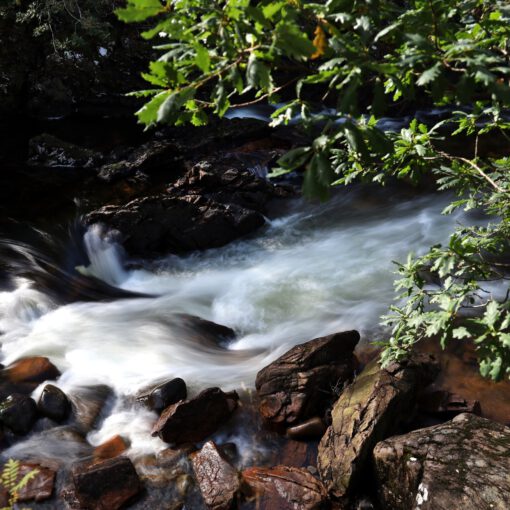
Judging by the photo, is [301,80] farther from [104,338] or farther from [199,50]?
[104,338]

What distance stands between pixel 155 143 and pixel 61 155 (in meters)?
2.85

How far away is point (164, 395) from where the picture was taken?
469cm

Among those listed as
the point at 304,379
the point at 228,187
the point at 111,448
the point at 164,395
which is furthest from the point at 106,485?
the point at 228,187

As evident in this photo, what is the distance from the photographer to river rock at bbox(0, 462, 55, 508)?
3.68m

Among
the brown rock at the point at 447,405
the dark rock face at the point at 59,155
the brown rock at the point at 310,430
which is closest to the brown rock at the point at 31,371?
the brown rock at the point at 310,430

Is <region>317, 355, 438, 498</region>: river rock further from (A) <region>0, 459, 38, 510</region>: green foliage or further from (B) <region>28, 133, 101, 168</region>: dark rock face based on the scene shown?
(B) <region>28, 133, 101, 168</region>: dark rock face

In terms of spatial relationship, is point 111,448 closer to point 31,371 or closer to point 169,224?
point 31,371

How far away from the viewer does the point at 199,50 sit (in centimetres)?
147

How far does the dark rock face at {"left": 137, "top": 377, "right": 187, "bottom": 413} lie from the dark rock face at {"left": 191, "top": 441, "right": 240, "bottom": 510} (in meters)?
0.74

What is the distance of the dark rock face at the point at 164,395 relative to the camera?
15.3ft

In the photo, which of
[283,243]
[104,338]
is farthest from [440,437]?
[283,243]

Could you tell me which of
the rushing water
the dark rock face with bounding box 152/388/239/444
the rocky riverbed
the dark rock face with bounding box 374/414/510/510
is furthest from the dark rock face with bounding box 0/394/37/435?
the dark rock face with bounding box 374/414/510/510

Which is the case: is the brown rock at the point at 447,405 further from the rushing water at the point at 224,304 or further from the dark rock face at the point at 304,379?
the rushing water at the point at 224,304

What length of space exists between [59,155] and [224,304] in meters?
9.00
